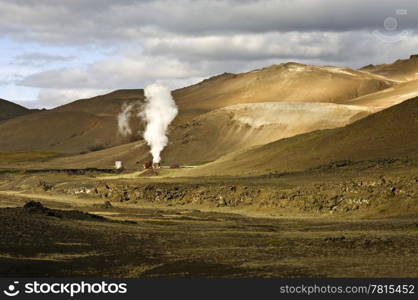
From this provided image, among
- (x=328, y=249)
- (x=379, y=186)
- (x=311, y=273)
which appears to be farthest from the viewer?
(x=379, y=186)

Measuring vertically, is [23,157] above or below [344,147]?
above

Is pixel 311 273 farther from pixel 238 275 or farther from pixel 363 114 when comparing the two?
pixel 363 114

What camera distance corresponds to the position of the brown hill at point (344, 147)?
87.9 meters

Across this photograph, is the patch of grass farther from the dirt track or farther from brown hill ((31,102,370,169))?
the dirt track

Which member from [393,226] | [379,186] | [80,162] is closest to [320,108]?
[80,162]

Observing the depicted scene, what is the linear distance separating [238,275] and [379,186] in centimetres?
3609

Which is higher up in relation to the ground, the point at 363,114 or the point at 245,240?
the point at 363,114

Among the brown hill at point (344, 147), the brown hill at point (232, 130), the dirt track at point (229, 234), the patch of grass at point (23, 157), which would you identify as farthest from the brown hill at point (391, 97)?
the dirt track at point (229, 234)

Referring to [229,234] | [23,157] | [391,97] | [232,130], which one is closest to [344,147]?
[229,234]

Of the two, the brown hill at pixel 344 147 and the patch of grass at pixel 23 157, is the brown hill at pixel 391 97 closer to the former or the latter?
the brown hill at pixel 344 147

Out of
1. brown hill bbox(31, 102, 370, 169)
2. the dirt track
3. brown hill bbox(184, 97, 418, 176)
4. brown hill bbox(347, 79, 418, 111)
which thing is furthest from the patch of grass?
the dirt track

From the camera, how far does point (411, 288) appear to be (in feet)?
85.4

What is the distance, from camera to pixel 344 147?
305 ft

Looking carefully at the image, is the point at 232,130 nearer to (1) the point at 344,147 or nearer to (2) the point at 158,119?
(2) the point at 158,119
